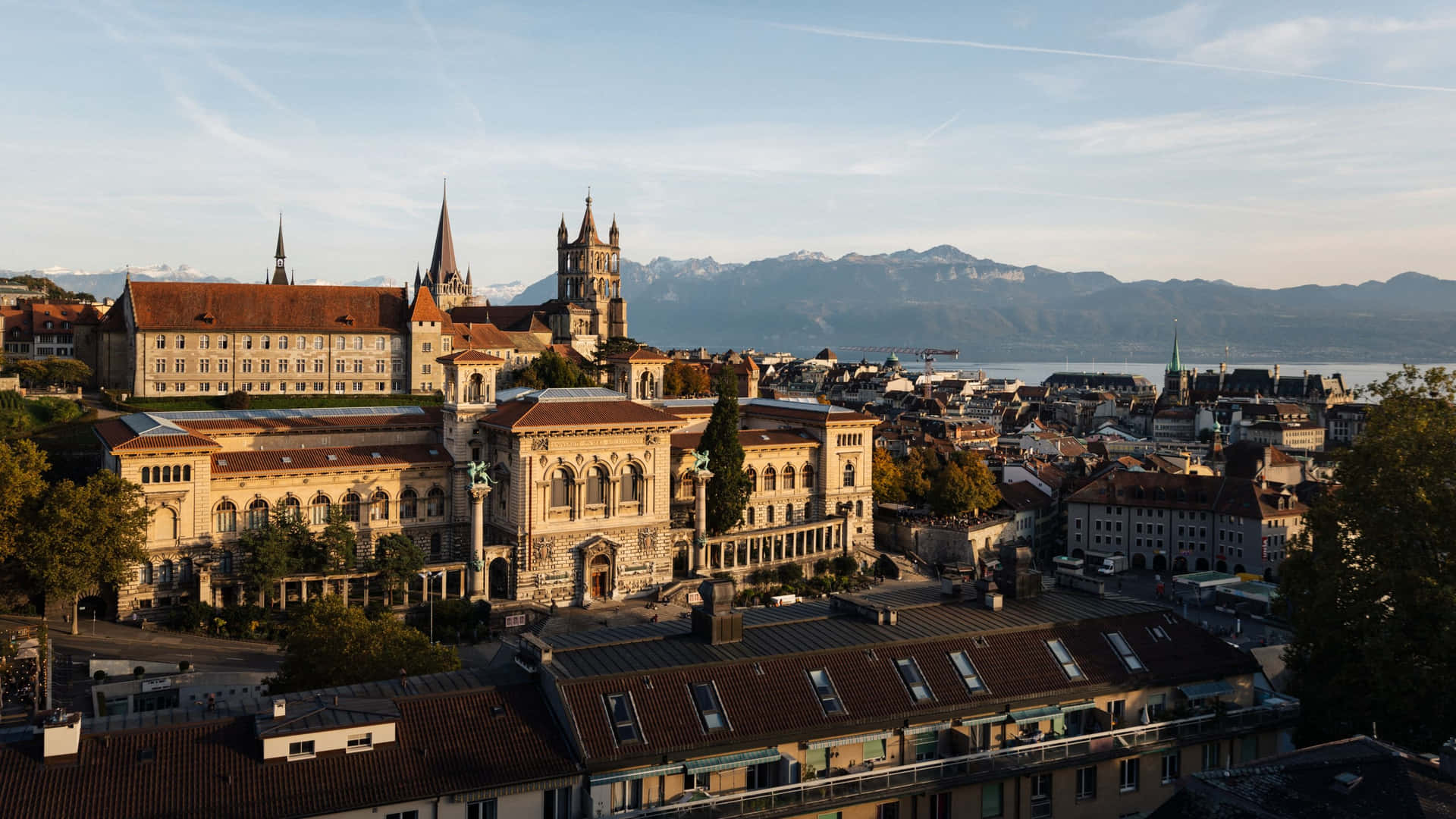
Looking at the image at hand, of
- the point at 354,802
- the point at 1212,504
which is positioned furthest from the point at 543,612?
the point at 1212,504

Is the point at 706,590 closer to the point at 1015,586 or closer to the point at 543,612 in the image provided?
the point at 1015,586

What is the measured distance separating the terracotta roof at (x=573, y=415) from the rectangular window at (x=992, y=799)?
4002 centimetres

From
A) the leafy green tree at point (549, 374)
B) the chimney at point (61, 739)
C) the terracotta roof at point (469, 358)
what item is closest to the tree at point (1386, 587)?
the chimney at point (61, 739)

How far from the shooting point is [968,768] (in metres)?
27.5

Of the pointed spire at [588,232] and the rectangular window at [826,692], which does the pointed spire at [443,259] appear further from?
the rectangular window at [826,692]

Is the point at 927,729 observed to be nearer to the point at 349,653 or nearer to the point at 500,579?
the point at 349,653

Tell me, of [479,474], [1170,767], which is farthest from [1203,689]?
[479,474]

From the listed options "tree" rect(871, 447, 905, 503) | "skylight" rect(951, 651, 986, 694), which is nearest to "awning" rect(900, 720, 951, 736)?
"skylight" rect(951, 651, 986, 694)

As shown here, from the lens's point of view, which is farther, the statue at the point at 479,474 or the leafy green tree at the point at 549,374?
the leafy green tree at the point at 549,374

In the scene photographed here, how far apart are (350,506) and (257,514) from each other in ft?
16.7

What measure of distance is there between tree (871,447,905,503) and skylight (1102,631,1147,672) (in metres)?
57.9

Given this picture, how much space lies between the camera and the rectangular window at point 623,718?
84.9 ft

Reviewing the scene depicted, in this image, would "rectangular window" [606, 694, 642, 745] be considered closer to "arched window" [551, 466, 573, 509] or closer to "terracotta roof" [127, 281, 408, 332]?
"arched window" [551, 466, 573, 509]

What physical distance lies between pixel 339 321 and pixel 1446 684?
87.4 m
